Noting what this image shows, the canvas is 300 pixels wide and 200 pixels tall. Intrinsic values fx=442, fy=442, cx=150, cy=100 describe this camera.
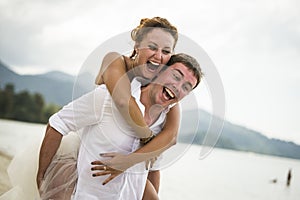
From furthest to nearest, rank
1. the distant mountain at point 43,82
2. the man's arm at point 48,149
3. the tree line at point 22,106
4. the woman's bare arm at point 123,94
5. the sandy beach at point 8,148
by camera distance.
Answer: the tree line at point 22,106 → the distant mountain at point 43,82 → the sandy beach at point 8,148 → the man's arm at point 48,149 → the woman's bare arm at point 123,94

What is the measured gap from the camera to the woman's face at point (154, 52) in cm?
97

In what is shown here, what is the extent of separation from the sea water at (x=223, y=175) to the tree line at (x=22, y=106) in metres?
1.18

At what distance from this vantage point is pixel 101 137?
103 centimetres

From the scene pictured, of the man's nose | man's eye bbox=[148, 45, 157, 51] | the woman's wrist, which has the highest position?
man's eye bbox=[148, 45, 157, 51]

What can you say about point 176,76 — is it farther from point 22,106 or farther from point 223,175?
point 22,106

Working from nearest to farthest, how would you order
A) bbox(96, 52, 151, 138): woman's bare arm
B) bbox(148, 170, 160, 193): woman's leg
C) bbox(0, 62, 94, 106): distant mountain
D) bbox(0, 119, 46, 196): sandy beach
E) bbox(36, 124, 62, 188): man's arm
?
bbox(96, 52, 151, 138): woman's bare arm → bbox(36, 124, 62, 188): man's arm → bbox(148, 170, 160, 193): woman's leg → bbox(0, 119, 46, 196): sandy beach → bbox(0, 62, 94, 106): distant mountain

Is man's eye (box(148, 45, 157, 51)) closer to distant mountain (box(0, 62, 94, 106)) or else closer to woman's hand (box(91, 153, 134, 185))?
woman's hand (box(91, 153, 134, 185))

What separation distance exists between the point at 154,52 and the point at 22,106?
306 inches

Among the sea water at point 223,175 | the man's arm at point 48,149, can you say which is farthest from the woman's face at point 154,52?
the sea water at point 223,175

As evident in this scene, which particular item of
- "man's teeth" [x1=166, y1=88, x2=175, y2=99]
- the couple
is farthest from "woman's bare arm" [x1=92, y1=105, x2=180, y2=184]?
"man's teeth" [x1=166, y1=88, x2=175, y2=99]

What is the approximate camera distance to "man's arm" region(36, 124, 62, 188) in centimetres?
109

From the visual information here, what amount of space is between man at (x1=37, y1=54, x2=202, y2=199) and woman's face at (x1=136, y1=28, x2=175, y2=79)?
2 cm

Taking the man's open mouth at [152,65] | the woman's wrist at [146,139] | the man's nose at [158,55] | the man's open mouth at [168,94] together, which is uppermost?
the man's nose at [158,55]

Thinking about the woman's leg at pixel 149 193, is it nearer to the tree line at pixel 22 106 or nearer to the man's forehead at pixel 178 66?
the man's forehead at pixel 178 66
